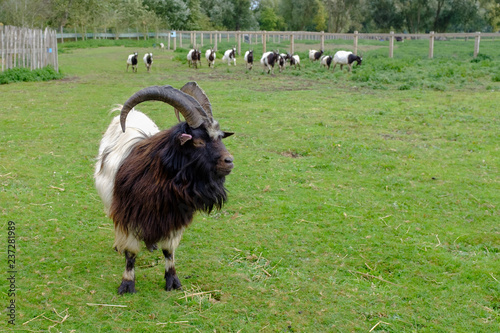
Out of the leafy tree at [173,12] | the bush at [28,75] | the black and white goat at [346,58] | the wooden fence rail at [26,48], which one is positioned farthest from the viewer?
the leafy tree at [173,12]

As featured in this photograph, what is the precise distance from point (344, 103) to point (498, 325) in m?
9.82

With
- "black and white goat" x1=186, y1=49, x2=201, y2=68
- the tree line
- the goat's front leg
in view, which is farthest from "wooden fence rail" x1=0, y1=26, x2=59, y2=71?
the tree line

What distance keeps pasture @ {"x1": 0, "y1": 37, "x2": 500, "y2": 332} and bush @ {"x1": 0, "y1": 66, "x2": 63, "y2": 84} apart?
5421 mm

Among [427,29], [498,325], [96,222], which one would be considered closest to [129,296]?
[96,222]

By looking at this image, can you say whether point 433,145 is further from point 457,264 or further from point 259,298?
point 259,298

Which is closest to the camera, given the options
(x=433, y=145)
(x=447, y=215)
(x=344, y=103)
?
(x=447, y=215)

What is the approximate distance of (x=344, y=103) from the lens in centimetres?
1302

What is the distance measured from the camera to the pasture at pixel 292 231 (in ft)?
12.6

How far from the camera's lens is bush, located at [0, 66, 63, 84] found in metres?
16.2

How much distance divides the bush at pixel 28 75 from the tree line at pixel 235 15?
24667 millimetres

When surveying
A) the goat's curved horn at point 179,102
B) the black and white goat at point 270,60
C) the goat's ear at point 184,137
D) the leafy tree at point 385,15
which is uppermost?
the leafy tree at point 385,15

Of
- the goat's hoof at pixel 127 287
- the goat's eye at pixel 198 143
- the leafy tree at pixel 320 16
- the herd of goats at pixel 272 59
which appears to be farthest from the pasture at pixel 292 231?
the leafy tree at pixel 320 16

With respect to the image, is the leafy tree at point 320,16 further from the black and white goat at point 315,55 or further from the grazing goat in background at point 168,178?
the grazing goat in background at point 168,178

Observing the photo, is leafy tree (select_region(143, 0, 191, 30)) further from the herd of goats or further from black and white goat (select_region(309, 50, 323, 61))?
black and white goat (select_region(309, 50, 323, 61))
